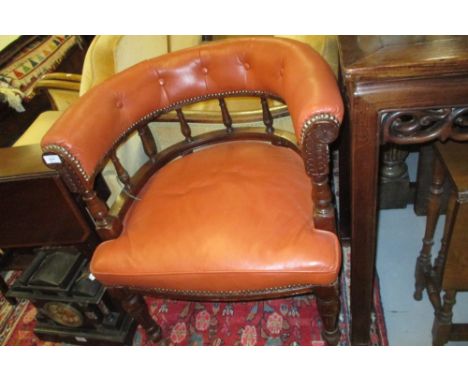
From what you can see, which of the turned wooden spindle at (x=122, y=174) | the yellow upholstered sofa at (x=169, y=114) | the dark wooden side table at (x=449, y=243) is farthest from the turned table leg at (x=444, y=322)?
the turned wooden spindle at (x=122, y=174)

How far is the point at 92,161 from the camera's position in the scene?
979 mm

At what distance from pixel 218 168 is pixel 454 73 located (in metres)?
0.69

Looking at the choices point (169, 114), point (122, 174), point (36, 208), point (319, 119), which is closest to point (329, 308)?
point (319, 119)

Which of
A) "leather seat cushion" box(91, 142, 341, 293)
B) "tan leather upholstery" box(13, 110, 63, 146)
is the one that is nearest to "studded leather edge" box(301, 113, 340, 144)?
"leather seat cushion" box(91, 142, 341, 293)

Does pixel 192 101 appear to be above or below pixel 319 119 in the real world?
below

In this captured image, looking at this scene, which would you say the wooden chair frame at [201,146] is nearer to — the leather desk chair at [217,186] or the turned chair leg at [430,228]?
the leather desk chair at [217,186]

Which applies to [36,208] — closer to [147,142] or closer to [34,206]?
[34,206]

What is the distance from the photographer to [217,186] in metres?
1.17

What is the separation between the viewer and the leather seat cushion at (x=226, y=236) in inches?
38.4

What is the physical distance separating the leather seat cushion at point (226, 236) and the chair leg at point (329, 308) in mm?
60

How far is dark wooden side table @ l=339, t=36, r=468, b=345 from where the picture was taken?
2.37 ft

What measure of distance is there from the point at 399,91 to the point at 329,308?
0.62 m
